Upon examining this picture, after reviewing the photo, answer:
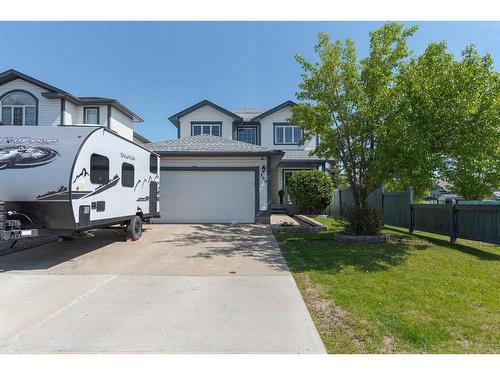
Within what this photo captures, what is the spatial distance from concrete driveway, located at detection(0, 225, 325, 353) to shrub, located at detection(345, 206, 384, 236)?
9.40ft

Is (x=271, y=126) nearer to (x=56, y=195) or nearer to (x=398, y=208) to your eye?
(x=398, y=208)

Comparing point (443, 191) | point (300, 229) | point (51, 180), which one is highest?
point (51, 180)

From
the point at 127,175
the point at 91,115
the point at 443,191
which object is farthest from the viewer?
the point at 443,191

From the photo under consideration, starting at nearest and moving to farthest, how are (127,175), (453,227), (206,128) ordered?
(127,175), (453,227), (206,128)

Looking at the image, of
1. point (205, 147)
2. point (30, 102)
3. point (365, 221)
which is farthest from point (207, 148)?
point (30, 102)

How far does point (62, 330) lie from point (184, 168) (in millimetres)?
11743

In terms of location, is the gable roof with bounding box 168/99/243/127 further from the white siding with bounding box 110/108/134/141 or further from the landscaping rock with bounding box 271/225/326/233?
the landscaping rock with bounding box 271/225/326/233

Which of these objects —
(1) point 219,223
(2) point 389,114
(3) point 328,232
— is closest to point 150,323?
(2) point 389,114

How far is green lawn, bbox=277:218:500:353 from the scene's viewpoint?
12.1 ft

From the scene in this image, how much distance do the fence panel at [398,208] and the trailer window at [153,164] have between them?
9415 millimetres

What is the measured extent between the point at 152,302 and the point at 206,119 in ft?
66.6

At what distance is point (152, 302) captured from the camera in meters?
4.89

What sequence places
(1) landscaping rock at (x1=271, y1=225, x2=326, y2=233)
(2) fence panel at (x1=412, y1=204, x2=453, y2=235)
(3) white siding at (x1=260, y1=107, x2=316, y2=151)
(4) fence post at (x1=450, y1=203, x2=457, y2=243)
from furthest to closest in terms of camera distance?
(3) white siding at (x1=260, y1=107, x2=316, y2=151), (1) landscaping rock at (x1=271, y1=225, x2=326, y2=233), (2) fence panel at (x1=412, y1=204, x2=453, y2=235), (4) fence post at (x1=450, y1=203, x2=457, y2=243)

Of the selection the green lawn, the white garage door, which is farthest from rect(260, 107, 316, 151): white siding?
the green lawn
